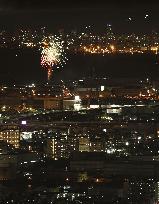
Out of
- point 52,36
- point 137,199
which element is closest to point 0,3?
point 137,199

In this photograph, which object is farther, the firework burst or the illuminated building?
the firework burst

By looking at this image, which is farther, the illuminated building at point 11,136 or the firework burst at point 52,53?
the firework burst at point 52,53

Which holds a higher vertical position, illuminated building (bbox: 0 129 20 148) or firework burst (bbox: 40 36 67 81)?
firework burst (bbox: 40 36 67 81)

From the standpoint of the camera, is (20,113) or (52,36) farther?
(52,36)

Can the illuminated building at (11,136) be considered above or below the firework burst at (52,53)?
below

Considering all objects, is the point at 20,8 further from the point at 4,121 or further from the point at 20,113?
the point at 20,113

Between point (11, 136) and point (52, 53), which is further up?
point (52, 53)

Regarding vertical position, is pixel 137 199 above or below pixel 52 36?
below

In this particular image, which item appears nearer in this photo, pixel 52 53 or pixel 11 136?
pixel 11 136
